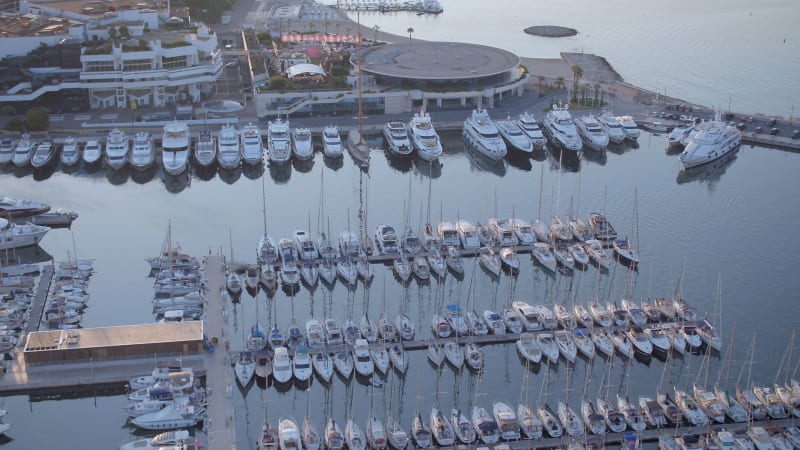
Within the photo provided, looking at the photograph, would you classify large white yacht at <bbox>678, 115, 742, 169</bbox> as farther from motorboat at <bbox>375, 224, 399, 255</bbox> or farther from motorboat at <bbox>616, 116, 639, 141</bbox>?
motorboat at <bbox>375, 224, 399, 255</bbox>

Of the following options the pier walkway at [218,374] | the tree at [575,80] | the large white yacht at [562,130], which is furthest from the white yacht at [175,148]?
the tree at [575,80]

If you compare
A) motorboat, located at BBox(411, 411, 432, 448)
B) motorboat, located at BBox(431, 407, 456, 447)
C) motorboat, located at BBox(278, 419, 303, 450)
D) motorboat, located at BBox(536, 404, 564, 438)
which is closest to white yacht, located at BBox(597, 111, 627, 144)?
motorboat, located at BBox(536, 404, 564, 438)

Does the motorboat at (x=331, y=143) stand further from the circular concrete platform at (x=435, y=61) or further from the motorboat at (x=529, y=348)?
the motorboat at (x=529, y=348)

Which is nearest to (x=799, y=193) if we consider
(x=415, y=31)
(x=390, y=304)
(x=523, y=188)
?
(x=523, y=188)

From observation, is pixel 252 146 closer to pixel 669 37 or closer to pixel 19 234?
pixel 19 234

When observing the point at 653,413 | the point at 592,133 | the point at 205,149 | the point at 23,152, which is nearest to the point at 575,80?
the point at 592,133
